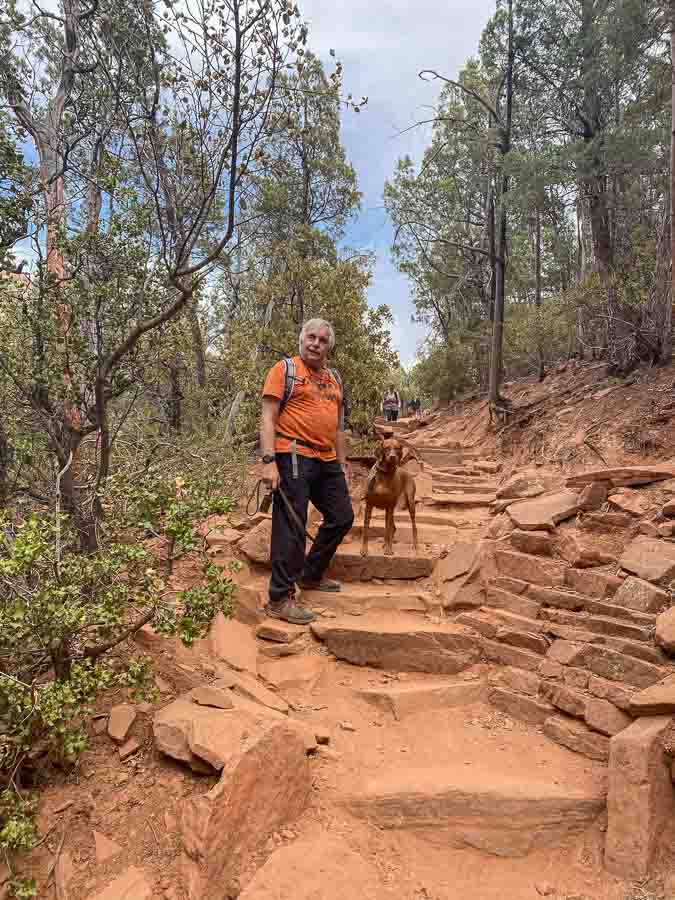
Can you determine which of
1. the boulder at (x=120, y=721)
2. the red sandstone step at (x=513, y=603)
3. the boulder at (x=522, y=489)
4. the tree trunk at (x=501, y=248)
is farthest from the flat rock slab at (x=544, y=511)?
the tree trunk at (x=501, y=248)

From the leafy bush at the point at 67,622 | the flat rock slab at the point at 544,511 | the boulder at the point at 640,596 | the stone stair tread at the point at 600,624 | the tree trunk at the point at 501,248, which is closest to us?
the leafy bush at the point at 67,622

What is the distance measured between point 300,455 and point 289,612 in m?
1.17

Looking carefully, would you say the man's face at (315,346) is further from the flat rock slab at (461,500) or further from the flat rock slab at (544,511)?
the flat rock slab at (461,500)

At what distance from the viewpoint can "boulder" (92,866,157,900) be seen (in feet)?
6.62

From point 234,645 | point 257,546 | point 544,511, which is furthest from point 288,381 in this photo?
point 544,511

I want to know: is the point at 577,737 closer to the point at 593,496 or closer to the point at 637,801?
the point at 637,801

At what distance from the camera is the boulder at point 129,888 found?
2.02 metres

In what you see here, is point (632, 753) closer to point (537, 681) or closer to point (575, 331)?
point (537, 681)

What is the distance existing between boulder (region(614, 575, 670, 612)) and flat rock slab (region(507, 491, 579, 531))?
942 millimetres

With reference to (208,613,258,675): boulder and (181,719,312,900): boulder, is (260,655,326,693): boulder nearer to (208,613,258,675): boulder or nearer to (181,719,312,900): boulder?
(208,613,258,675): boulder

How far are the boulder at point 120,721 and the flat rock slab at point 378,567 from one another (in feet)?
7.64

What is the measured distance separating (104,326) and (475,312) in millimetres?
20003

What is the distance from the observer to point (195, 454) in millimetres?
5750

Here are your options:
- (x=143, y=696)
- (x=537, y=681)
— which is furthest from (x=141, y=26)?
(x=537, y=681)
